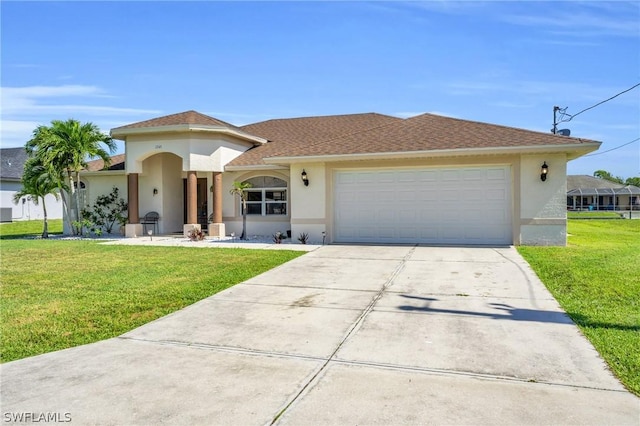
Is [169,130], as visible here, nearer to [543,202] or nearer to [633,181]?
[543,202]

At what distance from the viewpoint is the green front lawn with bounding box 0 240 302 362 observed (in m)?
5.13

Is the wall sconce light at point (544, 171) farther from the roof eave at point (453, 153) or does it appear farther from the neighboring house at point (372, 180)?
the roof eave at point (453, 153)

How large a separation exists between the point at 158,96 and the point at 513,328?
1872 cm

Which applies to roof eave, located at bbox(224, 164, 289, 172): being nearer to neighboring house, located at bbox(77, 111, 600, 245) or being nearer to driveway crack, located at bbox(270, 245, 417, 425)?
neighboring house, located at bbox(77, 111, 600, 245)

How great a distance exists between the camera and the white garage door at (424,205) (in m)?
13.0

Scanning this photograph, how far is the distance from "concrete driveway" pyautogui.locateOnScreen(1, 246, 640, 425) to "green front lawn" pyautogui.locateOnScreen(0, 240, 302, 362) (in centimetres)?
50

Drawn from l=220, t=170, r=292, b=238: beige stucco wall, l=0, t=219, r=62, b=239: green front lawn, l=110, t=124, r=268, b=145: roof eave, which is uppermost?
l=110, t=124, r=268, b=145: roof eave

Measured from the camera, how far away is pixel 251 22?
463 inches

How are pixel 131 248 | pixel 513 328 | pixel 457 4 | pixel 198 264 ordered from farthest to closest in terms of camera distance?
pixel 131 248, pixel 457 4, pixel 198 264, pixel 513 328

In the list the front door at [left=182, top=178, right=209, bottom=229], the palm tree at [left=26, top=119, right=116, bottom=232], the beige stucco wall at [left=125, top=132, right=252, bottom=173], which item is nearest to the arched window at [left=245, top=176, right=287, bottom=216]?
the beige stucco wall at [left=125, top=132, right=252, bottom=173]

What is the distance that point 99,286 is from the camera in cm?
764

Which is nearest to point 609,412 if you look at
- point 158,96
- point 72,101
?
point 158,96

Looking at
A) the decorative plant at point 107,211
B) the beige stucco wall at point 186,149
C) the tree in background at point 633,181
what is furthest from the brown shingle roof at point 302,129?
the tree in background at point 633,181

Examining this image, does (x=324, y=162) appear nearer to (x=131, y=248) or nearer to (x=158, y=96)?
(x=131, y=248)
